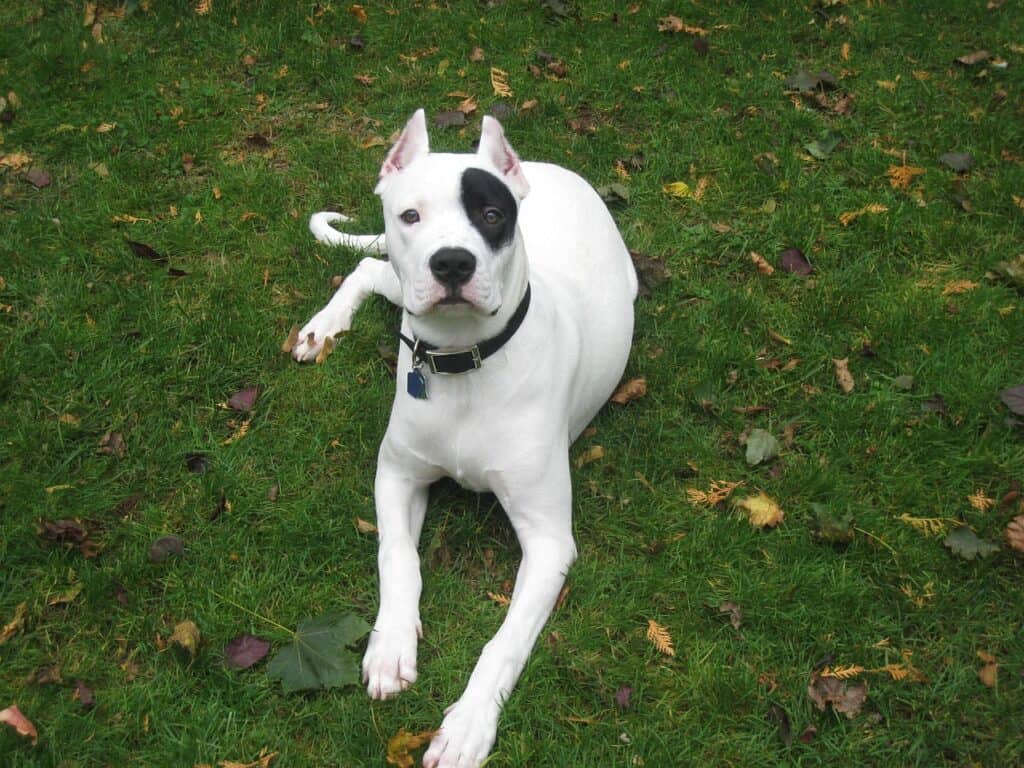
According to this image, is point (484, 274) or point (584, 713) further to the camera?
point (584, 713)

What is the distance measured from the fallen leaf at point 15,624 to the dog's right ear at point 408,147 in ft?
5.90

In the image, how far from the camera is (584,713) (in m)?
2.75

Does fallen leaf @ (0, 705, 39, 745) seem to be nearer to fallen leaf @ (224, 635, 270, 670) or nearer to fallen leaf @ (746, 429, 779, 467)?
fallen leaf @ (224, 635, 270, 670)

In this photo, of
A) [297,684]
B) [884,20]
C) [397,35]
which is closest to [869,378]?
[297,684]

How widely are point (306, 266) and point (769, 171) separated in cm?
257

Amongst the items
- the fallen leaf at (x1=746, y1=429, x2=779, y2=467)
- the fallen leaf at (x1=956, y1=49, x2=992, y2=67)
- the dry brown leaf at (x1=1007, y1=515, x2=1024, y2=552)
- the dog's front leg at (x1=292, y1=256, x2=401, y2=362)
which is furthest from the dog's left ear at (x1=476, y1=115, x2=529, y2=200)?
the fallen leaf at (x1=956, y1=49, x2=992, y2=67)

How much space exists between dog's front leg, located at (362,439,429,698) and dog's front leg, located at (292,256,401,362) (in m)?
0.92

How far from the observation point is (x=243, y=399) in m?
3.75

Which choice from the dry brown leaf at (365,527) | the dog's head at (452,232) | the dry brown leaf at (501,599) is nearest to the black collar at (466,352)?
the dog's head at (452,232)

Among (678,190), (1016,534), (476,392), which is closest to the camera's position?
(476,392)

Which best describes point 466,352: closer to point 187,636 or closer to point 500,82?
point 187,636

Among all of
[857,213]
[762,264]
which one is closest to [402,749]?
[762,264]

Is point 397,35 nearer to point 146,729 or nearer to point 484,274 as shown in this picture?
point 484,274

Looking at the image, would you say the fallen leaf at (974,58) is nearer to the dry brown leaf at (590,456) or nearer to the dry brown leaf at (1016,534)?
the dry brown leaf at (1016,534)
